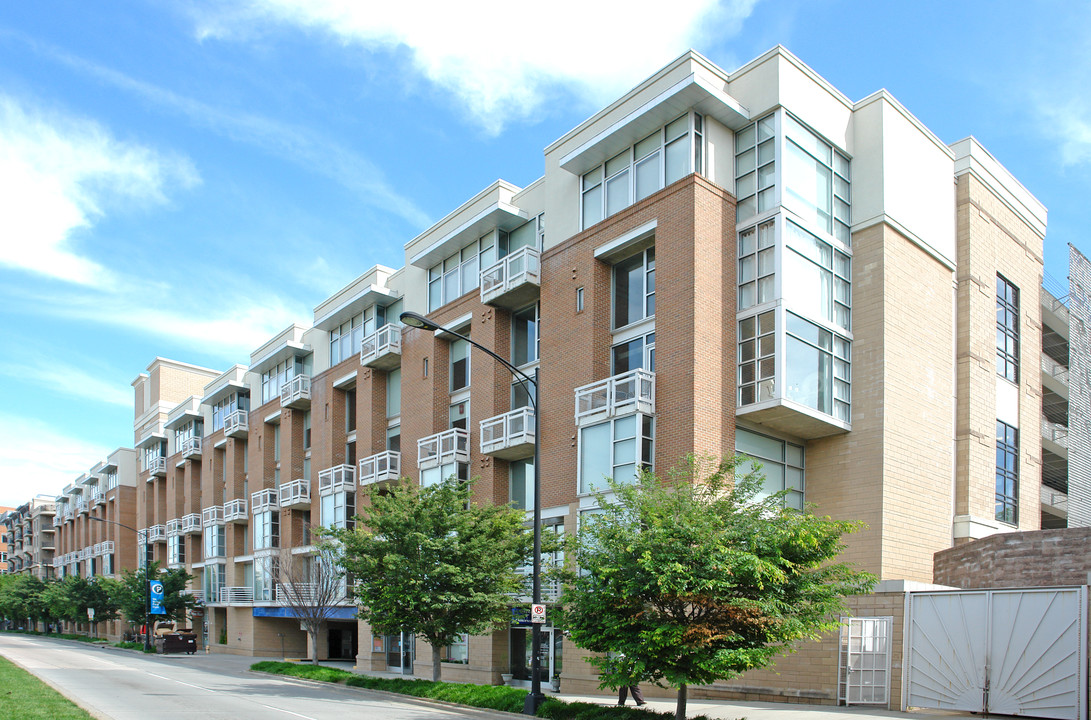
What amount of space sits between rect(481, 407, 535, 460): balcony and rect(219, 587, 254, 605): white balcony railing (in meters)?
25.2

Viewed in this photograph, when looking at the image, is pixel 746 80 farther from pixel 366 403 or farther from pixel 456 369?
pixel 366 403

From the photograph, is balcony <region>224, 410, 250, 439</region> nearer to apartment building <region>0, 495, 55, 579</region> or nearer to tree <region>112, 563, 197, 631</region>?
tree <region>112, 563, 197, 631</region>

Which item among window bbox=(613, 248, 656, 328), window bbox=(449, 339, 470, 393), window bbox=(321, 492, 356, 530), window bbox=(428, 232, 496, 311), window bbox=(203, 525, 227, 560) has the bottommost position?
window bbox=(203, 525, 227, 560)

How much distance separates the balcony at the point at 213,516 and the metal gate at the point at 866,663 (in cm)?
4339

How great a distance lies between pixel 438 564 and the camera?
80.4 ft

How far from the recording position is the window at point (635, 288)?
90.5 ft

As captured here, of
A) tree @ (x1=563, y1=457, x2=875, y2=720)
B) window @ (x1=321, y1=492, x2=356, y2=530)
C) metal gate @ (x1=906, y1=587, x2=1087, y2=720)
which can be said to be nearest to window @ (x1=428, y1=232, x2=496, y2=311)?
window @ (x1=321, y1=492, x2=356, y2=530)

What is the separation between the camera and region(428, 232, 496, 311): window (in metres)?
34.6

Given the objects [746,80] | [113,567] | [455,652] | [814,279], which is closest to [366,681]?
[455,652]

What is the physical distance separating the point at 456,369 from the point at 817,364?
14770mm

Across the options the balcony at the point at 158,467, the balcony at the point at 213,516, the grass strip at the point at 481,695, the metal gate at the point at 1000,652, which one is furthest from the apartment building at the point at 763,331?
the balcony at the point at 158,467

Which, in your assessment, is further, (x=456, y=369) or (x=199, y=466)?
(x=199, y=466)

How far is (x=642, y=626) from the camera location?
15953 millimetres

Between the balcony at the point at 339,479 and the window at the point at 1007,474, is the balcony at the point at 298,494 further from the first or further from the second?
the window at the point at 1007,474
